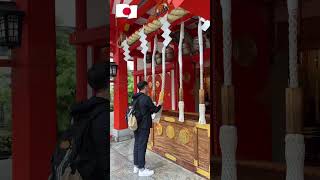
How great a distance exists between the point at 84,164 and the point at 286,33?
611mm

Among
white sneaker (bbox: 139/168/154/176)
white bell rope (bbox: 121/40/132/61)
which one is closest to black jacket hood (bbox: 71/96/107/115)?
white bell rope (bbox: 121/40/132/61)

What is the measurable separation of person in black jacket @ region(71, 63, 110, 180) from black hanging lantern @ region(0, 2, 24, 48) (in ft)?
1.10

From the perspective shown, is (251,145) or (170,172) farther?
(170,172)

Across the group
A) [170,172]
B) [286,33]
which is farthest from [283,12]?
[170,172]

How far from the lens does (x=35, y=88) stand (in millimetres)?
1089

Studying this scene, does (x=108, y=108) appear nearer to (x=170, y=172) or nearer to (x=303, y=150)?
(x=303, y=150)

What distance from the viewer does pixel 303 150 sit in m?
0.59

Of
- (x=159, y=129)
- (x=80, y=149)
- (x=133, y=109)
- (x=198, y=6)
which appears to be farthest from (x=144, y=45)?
(x=159, y=129)

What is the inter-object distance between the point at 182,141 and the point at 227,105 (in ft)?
6.94

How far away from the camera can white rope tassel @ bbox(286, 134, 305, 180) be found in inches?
23.2

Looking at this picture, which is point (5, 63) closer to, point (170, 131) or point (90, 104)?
point (90, 104)

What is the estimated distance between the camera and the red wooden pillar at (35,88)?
3.50 feet

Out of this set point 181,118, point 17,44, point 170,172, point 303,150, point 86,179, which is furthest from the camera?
point 181,118

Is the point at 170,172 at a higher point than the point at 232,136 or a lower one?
lower
